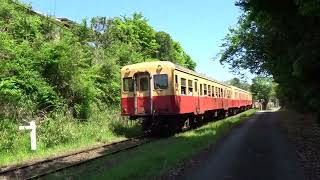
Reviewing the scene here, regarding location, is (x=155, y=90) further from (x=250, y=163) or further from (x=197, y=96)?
(x=250, y=163)

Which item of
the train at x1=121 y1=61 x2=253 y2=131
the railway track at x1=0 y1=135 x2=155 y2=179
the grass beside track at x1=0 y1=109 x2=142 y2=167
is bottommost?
the railway track at x1=0 y1=135 x2=155 y2=179

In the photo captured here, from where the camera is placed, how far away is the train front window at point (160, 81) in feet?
74.7

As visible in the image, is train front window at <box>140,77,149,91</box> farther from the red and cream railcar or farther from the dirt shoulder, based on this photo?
the dirt shoulder

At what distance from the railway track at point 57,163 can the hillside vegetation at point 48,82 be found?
6.55 ft

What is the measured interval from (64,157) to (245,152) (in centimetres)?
522

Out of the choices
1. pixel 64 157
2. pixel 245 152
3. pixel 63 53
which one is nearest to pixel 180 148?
pixel 245 152

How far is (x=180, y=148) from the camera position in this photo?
1645 centimetres

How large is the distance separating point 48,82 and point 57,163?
889 centimetres

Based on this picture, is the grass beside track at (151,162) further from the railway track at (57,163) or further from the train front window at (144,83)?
the train front window at (144,83)

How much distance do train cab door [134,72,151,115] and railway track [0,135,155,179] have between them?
12.4 feet

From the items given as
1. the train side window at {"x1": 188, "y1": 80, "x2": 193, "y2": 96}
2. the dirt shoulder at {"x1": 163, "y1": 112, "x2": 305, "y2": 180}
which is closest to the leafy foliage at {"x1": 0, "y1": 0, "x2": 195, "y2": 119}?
the train side window at {"x1": 188, "y1": 80, "x2": 193, "y2": 96}

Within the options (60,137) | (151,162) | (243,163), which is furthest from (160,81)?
(243,163)

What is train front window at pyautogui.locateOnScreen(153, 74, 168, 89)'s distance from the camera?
74.7 feet

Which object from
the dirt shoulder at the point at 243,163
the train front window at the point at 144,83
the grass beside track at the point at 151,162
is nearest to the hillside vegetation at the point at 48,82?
the train front window at the point at 144,83
